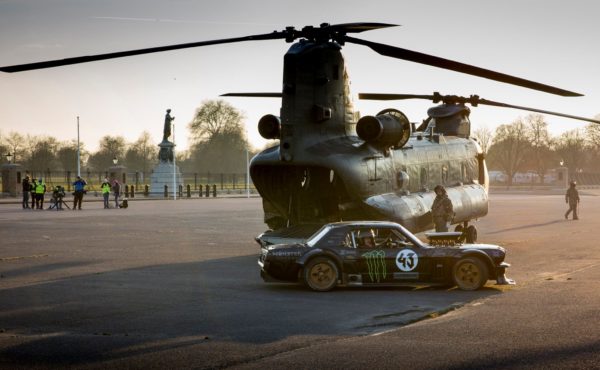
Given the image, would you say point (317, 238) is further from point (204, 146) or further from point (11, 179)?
point (204, 146)

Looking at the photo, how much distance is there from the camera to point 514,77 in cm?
1598

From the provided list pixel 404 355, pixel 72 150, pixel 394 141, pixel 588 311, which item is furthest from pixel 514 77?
pixel 72 150

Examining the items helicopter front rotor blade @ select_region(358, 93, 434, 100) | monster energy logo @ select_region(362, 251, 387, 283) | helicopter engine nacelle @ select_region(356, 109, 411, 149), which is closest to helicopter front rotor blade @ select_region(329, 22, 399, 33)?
helicopter engine nacelle @ select_region(356, 109, 411, 149)

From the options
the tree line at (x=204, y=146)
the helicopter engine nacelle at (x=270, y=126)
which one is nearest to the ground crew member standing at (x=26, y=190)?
the helicopter engine nacelle at (x=270, y=126)

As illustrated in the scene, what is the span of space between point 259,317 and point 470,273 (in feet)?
15.1

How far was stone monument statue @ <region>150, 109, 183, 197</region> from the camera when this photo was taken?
84000 millimetres

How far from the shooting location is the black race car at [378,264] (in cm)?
1423

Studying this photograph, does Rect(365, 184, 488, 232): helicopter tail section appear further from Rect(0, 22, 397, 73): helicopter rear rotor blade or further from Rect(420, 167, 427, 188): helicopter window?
Rect(0, 22, 397, 73): helicopter rear rotor blade

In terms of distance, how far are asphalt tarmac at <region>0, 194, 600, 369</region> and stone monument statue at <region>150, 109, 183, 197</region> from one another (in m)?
62.8

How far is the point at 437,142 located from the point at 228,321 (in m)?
14.4

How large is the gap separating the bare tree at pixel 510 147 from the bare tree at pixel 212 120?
44382 millimetres

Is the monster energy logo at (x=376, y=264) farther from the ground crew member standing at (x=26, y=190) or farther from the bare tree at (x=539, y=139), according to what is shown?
the bare tree at (x=539, y=139)

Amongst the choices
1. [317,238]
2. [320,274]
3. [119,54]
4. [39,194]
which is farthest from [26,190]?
[320,274]

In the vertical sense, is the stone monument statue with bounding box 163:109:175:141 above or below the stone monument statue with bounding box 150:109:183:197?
above
